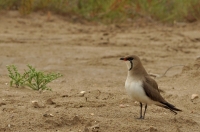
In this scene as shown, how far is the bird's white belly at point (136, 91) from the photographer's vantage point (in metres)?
6.11

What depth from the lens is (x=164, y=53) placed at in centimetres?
1141

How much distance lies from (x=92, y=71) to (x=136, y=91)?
159 inches

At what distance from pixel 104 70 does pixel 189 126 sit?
4.15 meters

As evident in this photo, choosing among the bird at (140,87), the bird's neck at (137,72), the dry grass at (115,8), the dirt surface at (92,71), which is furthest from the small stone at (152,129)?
the dry grass at (115,8)

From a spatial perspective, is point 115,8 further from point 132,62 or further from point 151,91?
point 151,91

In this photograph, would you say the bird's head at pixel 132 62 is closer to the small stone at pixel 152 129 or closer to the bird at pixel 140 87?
the bird at pixel 140 87

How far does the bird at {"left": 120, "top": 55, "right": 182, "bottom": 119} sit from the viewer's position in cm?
614

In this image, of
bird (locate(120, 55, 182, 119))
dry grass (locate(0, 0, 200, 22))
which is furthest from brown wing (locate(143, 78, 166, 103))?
dry grass (locate(0, 0, 200, 22))

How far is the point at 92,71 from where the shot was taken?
33.2ft

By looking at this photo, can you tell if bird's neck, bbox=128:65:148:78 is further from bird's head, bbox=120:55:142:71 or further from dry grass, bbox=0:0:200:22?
dry grass, bbox=0:0:200:22

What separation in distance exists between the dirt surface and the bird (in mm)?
200

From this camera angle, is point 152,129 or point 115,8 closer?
point 152,129

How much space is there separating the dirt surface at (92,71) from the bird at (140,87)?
7.9 inches

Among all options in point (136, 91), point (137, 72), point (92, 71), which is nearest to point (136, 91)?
point (136, 91)
